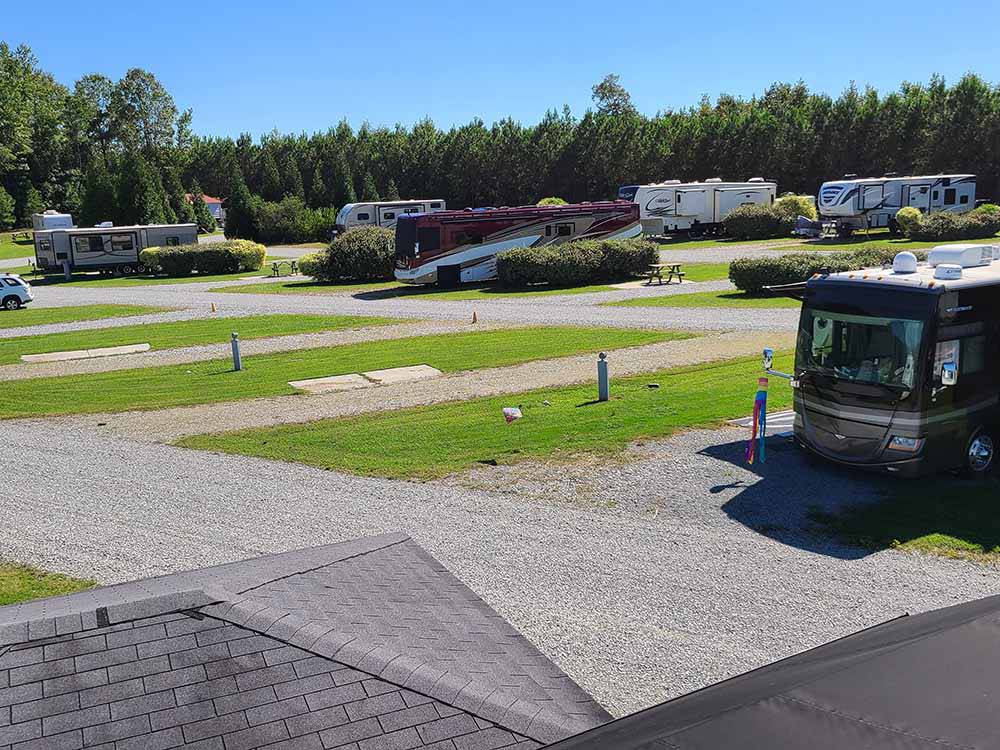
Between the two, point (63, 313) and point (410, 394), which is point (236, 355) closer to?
point (410, 394)

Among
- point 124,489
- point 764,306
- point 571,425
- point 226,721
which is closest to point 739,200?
point 764,306

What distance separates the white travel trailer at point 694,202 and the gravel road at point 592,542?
3718 centimetres

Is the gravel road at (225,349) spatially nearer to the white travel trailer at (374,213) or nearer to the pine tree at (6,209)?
the white travel trailer at (374,213)

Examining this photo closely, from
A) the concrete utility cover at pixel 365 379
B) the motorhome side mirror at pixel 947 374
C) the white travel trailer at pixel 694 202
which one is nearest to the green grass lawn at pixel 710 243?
the white travel trailer at pixel 694 202

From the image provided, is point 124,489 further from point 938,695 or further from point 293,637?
point 938,695

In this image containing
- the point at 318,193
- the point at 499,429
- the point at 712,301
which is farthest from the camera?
the point at 318,193

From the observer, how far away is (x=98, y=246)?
42.8 meters

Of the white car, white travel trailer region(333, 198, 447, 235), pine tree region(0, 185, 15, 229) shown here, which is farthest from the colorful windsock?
pine tree region(0, 185, 15, 229)

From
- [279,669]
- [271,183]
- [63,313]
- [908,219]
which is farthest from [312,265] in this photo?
[271,183]

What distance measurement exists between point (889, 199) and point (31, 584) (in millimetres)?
42197

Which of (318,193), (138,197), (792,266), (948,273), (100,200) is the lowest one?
(792,266)

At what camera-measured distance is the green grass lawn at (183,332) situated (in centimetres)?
2152

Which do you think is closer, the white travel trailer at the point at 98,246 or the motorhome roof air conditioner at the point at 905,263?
the motorhome roof air conditioner at the point at 905,263

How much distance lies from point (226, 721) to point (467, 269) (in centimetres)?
2673
